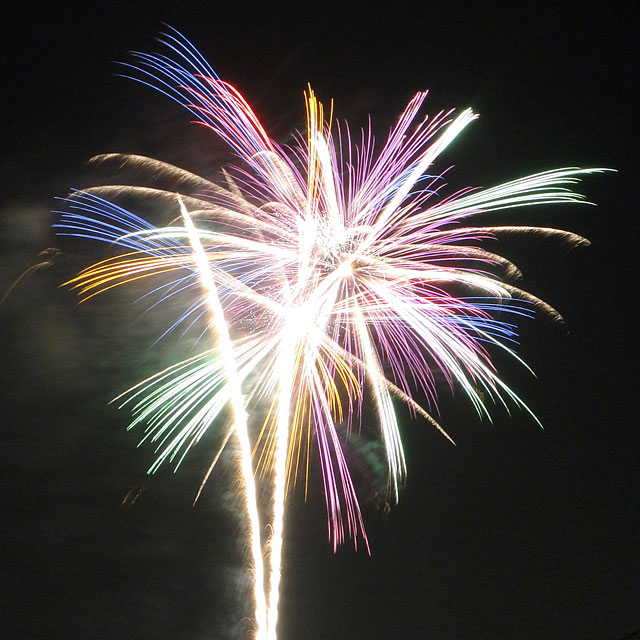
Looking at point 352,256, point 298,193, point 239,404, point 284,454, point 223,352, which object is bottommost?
point 284,454

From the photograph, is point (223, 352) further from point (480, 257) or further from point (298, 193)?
point (480, 257)

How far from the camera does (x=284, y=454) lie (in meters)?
11.8

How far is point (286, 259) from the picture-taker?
1202 cm

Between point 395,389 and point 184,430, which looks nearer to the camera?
point 184,430

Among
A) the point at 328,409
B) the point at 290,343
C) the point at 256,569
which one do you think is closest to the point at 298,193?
the point at 290,343

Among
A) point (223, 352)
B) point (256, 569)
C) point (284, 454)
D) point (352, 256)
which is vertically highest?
point (352, 256)

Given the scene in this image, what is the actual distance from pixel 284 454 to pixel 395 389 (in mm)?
2026

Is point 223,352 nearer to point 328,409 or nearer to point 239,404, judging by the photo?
point 239,404

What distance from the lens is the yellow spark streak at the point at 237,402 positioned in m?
11.8

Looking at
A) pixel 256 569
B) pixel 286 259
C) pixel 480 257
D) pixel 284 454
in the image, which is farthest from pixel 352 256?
pixel 256 569

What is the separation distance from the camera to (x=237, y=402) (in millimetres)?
11758

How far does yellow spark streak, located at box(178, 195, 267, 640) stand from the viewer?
1176cm

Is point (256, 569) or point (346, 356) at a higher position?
point (346, 356)

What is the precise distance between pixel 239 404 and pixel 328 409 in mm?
1275
